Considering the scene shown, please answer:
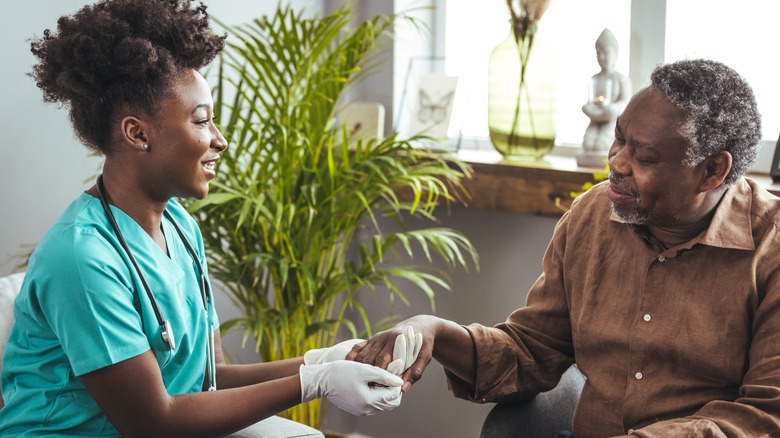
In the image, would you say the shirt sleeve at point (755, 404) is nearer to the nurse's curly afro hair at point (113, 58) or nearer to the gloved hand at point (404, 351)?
the gloved hand at point (404, 351)

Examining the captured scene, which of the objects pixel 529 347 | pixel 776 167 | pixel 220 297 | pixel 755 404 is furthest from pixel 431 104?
pixel 755 404

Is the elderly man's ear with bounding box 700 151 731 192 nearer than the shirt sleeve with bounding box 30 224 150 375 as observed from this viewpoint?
No

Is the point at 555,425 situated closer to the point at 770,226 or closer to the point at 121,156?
the point at 770,226

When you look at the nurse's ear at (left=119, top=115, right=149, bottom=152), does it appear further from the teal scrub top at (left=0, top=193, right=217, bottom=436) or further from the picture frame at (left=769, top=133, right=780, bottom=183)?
the picture frame at (left=769, top=133, right=780, bottom=183)

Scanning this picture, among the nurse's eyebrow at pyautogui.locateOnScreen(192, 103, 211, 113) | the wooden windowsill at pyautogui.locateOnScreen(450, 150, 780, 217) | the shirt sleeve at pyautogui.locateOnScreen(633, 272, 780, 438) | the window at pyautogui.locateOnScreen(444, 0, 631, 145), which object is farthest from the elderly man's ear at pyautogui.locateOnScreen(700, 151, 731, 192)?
the window at pyautogui.locateOnScreen(444, 0, 631, 145)

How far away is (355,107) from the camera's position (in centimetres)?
297

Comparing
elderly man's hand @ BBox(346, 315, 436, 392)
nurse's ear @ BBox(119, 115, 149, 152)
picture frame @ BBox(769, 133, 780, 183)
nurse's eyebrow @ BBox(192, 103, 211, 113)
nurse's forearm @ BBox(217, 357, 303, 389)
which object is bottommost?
nurse's forearm @ BBox(217, 357, 303, 389)

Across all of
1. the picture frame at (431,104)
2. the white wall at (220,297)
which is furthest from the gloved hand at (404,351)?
the picture frame at (431,104)

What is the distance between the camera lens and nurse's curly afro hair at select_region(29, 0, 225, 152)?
4.75 ft

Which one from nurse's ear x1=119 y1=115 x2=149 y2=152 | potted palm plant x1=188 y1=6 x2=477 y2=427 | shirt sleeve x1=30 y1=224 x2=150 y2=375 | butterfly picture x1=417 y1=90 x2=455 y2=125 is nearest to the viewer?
shirt sleeve x1=30 y1=224 x2=150 y2=375

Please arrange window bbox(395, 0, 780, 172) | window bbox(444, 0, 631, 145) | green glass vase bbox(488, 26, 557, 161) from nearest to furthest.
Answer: window bbox(395, 0, 780, 172)
green glass vase bbox(488, 26, 557, 161)
window bbox(444, 0, 631, 145)

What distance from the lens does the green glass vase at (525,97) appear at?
2.60m

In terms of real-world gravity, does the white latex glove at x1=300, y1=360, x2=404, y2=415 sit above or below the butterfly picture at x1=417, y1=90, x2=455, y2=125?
below

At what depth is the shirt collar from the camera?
1560 mm
